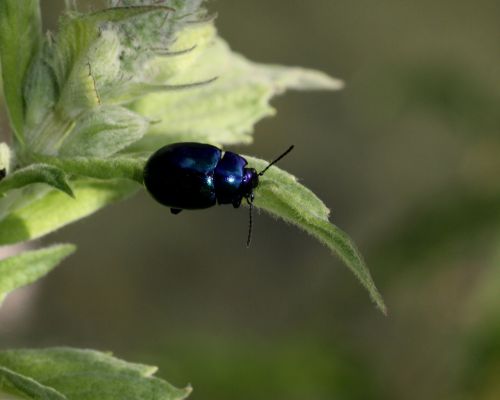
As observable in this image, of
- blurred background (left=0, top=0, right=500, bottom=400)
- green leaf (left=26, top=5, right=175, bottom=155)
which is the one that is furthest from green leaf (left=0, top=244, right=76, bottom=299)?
blurred background (left=0, top=0, right=500, bottom=400)

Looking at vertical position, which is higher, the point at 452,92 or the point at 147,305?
the point at 452,92

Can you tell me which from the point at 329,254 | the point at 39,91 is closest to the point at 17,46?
the point at 39,91

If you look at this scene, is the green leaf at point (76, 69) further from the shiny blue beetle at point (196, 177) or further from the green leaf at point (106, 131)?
the shiny blue beetle at point (196, 177)

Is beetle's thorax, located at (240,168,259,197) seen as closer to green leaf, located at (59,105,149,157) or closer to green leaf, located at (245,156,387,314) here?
green leaf, located at (245,156,387,314)

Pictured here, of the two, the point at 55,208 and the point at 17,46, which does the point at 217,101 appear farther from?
the point at 17,46

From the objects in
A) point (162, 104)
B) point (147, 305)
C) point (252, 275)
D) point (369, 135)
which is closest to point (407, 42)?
point (369, 135)

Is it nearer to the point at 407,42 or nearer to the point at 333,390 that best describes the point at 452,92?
the point at 333,390
